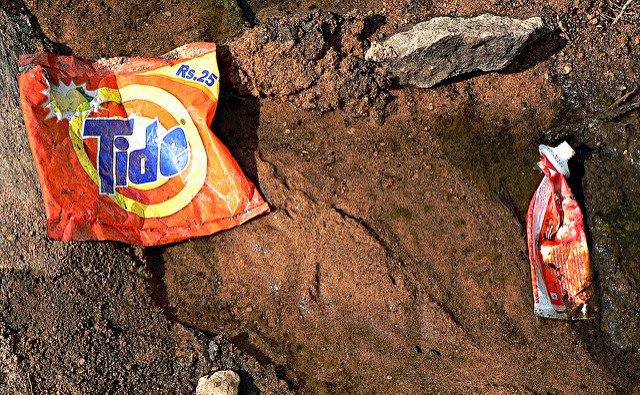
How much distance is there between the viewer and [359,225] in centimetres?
364

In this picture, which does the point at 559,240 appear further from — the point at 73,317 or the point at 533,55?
the point at 73,317

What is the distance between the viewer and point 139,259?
11.5 feet

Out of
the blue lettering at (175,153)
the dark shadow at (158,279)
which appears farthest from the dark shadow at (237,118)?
the dark shadow at (158,279)

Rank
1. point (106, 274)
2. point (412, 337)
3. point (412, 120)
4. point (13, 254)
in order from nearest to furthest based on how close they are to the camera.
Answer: point (13, 254) → point (106, 274) → point (412, 337) → point (412, 120)

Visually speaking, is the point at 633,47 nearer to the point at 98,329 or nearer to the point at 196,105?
the point at 196,105

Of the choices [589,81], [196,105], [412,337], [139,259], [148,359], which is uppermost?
[196,105]

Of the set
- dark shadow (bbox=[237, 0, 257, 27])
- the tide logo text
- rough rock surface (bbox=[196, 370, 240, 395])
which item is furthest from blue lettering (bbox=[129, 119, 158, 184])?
rough rock surface (bbox=[196, 370, 240, 395])

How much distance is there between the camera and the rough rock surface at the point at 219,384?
3205 mm

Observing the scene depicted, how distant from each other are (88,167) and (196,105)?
2.44 feet

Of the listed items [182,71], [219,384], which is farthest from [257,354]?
[182,71]

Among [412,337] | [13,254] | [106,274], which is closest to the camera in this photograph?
[13,254]

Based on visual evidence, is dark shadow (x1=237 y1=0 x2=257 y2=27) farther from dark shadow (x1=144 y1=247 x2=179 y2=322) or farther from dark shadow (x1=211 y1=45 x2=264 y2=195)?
dark shadow (x1=144 y1=247 x2=179 y2=322)

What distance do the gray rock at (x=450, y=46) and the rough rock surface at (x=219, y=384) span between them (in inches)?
85.5

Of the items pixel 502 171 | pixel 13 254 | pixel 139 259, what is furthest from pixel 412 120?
pixel 13 254
